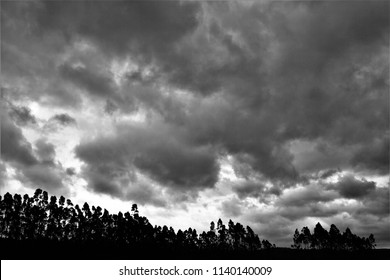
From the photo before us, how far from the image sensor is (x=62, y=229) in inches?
6668

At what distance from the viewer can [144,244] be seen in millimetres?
190125

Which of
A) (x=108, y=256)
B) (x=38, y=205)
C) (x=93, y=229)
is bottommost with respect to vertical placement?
(x=108, y=256)

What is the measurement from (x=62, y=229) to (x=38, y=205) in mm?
16500

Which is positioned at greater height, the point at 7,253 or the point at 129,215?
the point at 129,215
